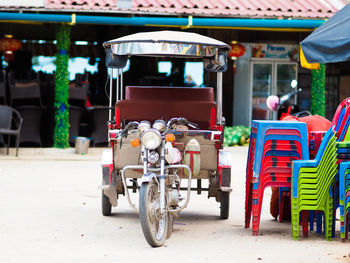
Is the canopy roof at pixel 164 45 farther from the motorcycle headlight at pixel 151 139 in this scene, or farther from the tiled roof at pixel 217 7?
the tiled roof at pixel 217 7

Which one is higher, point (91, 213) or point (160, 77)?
point (160, 77)

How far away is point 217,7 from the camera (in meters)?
16.6

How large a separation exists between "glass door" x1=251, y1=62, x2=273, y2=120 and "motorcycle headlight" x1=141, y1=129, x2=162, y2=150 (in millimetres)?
13587

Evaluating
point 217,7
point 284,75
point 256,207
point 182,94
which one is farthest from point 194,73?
point 256,207

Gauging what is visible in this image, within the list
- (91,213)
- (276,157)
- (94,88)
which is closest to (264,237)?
(276,157)

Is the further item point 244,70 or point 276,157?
point 244,70

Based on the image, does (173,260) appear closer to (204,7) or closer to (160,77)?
(204,7)

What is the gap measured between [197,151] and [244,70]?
12918mm

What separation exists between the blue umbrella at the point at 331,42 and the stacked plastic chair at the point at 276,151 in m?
1.13

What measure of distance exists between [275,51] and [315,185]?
13.7 metres

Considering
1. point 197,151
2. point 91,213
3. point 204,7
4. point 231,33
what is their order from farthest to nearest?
point 231,33 < point 204,7 < point 91,213 < point 197,151

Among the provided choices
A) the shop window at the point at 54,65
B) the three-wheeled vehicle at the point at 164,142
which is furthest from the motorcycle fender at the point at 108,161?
the shop window at the point at 54,65

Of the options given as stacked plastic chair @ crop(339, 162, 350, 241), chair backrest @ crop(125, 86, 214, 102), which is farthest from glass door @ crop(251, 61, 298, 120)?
stacked plastic chair @ crop(339, 162, 350, 241)

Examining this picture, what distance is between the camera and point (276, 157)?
22.8 feet
